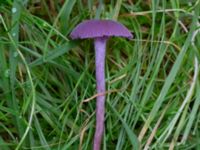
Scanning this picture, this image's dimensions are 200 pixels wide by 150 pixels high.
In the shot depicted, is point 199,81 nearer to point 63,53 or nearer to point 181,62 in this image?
point 181,62

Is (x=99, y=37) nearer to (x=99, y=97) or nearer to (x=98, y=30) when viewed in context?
(x=98, y=30)

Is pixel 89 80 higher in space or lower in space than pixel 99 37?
lower

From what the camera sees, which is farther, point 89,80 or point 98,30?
point 89,80

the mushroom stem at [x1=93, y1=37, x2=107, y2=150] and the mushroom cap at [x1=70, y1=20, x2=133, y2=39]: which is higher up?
the mushroom cap at [x1=70, y1=20, x2=133, y2=39]

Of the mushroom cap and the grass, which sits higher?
the mushroom cap

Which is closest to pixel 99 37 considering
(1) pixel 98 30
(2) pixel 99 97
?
(1) pixel 98 30

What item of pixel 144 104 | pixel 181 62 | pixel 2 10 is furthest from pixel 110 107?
pixel 2 10
